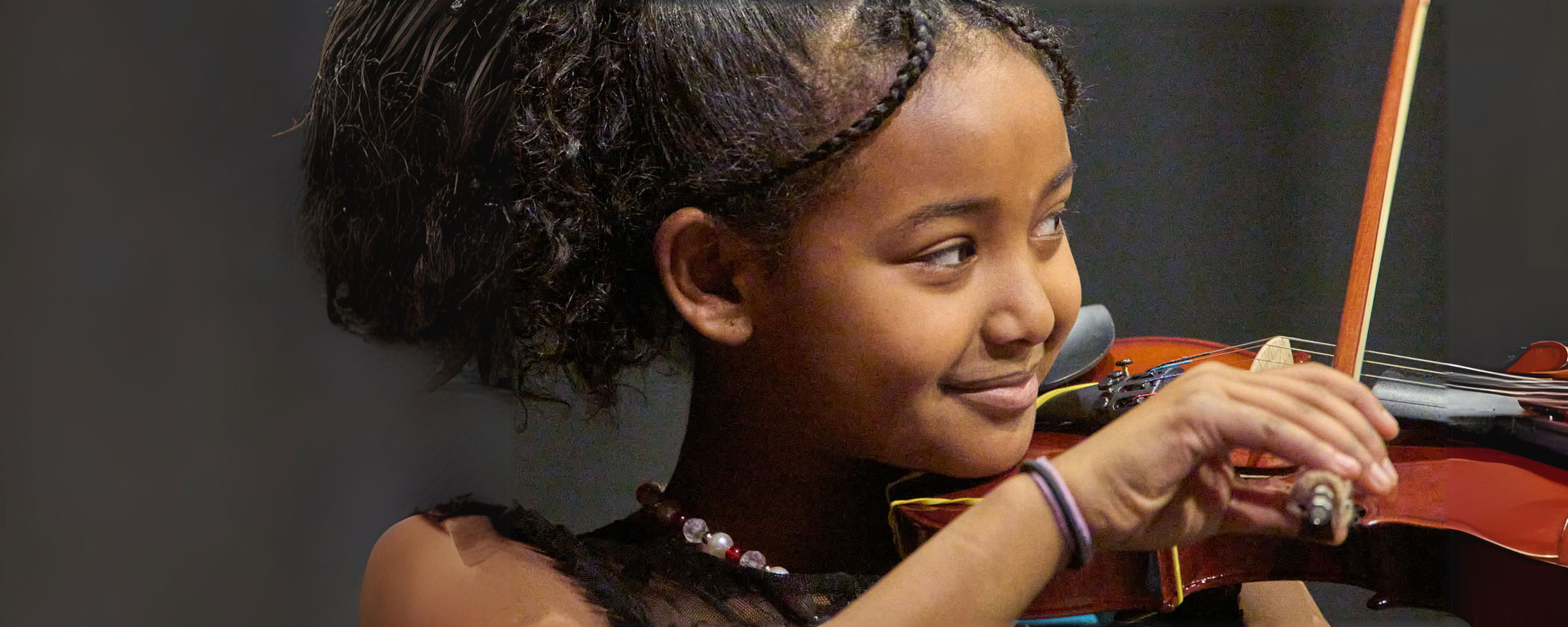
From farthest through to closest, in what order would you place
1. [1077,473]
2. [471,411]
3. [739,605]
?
[471,411]
[739,605]
[1077,473]

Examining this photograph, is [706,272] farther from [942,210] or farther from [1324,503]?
[1324,503]

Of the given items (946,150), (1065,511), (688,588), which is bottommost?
(688,588)

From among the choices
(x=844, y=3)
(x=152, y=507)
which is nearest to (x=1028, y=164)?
(x=844, y=3)

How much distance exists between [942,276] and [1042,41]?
0.21 m

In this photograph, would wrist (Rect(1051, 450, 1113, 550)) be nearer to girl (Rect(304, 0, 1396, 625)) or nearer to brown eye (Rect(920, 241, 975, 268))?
girl (Rect(304, 0, 1396, 625))

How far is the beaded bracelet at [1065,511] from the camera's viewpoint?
0.78 metres

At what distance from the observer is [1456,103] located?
3.23 feet

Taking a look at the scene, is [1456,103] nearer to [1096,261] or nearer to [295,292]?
[1096,261]

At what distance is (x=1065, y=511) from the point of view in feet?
2.55

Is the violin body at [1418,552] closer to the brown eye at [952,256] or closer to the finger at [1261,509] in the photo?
the finger at [1261,509]

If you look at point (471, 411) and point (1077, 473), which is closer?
point (1077, 473)

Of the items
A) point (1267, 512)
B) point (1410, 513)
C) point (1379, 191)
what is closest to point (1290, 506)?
point (1267, 512)

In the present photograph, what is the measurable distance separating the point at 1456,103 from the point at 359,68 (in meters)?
0.90

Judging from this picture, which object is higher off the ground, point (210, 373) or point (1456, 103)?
point (1456, 103)
